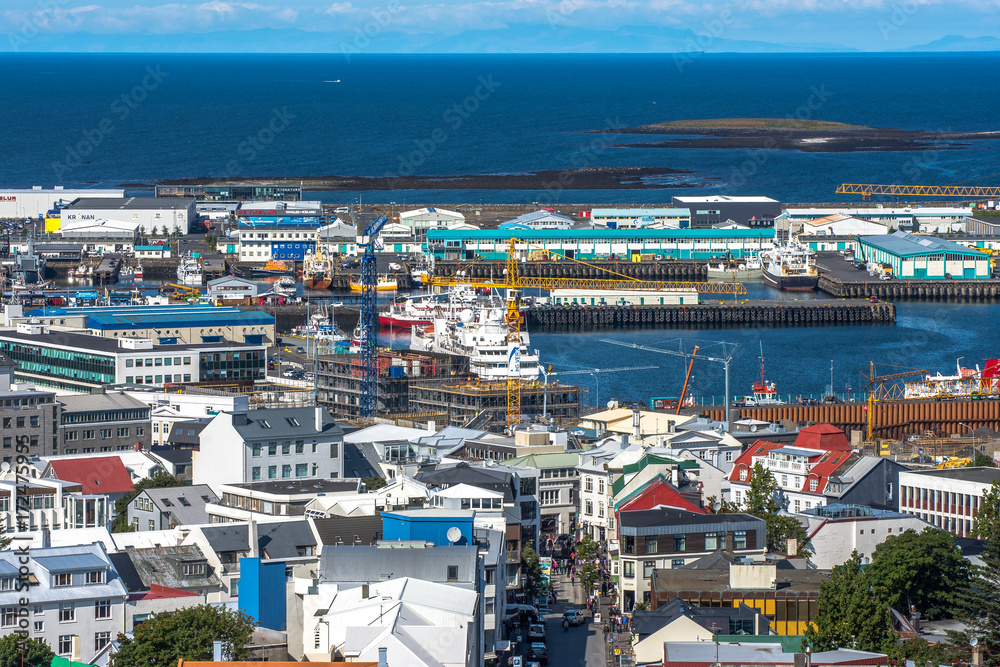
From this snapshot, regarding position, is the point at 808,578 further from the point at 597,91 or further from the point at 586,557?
the point at 597,91

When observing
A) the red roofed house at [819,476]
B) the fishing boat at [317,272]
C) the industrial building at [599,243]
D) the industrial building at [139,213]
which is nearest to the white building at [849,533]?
the red roofed house at [819,476]

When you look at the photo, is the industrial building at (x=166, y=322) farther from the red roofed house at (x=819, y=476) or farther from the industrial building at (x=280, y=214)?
the industrial building at (x=280, y=214)

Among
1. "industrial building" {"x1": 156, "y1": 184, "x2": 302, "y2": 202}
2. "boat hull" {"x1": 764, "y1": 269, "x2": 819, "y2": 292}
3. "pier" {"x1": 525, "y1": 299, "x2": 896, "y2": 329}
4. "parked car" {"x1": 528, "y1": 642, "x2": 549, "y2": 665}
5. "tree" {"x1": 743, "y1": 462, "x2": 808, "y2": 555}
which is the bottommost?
"parked car" {"x1": 528, "y1": 642, "x2": 549, "y2": 665}

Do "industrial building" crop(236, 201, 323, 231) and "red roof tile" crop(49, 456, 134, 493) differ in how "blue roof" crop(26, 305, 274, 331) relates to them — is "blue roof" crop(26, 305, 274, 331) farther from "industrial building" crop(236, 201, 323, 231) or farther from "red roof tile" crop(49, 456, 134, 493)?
"industrial building" crop(236, 201, 323, 231)

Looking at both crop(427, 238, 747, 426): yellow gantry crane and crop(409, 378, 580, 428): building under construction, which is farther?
crop(427, 238, 747, 426): yellow gantry crane

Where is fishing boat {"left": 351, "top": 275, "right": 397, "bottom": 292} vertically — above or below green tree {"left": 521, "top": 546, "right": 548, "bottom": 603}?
above

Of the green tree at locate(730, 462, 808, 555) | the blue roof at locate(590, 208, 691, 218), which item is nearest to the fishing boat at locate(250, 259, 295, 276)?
the blue roof at locate(590, 208, 691, 218)

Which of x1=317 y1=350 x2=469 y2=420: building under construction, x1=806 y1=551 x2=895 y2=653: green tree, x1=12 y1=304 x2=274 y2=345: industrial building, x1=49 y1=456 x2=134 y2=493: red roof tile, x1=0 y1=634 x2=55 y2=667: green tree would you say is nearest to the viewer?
x1=0 y1=634 x2=55 y2=667: green tree
